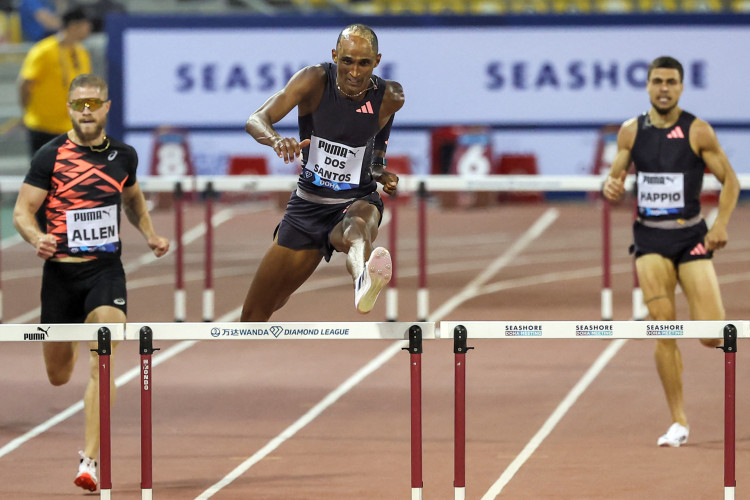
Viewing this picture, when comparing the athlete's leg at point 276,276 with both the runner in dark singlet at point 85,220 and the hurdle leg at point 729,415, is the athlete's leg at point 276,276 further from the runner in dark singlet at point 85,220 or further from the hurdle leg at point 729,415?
the hurdle leg at point 729,415

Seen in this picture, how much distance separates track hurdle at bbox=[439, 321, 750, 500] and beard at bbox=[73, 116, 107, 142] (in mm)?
2006

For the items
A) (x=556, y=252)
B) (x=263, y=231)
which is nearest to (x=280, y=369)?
(x=556, y=252)

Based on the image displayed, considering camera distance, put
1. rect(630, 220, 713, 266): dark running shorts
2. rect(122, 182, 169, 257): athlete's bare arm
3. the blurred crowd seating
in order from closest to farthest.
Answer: rect(122, 182, 169, 257): athlete's bare arm → rect(630, 220, 713, 266): dark running shorts → the blurred crowd seating

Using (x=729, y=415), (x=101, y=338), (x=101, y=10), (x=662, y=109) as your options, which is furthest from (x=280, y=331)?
(x=101, y=10)

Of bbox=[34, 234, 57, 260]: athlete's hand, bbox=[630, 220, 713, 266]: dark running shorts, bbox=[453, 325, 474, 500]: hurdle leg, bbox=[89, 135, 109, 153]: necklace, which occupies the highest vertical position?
bbox=[89, 135, 109, 153]: necklace

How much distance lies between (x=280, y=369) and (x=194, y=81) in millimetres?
8369

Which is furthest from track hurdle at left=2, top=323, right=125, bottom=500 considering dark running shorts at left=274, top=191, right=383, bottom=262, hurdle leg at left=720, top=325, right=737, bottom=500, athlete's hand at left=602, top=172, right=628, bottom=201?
athlete's hand at left=602, top=172, right=628, bottom=201

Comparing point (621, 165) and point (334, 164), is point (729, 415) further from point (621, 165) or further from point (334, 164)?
→ point (621, 165)

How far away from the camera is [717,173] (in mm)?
7871

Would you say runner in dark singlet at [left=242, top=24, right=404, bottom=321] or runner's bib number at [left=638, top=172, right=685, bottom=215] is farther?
runner's bib number at [left=638, top=172, right=685, bottom=215]

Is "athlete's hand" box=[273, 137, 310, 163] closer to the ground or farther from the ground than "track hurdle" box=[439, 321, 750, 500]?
farther from the ground

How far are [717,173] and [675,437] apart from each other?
1426mm

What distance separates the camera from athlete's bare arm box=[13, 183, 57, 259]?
21.2ft

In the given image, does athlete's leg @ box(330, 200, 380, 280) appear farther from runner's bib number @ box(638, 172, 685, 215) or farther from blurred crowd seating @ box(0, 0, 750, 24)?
blurred crowd seating @ box(0, 0, 750, 24)
